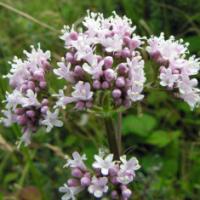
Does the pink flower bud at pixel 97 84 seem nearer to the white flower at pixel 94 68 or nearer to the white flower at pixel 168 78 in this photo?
the white flower at pixel 94 68

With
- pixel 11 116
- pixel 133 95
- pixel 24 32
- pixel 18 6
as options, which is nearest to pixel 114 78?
pixel 133 95

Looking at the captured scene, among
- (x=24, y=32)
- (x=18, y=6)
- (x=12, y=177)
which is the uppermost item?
(x=18, y=6)

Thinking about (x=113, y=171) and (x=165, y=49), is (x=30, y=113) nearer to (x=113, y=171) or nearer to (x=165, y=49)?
(x=113, y=171)

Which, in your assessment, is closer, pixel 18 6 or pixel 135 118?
pixel 135 118

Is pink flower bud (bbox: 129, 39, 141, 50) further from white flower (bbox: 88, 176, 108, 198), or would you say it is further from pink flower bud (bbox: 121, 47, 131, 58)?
white flower (bbox: 88, 176, 108, 198)

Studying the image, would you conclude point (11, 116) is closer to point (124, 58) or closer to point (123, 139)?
point (124, 58)

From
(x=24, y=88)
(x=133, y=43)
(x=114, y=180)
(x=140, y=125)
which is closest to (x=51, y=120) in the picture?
(x=24, y=88)

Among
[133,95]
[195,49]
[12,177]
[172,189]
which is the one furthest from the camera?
[195,49]
